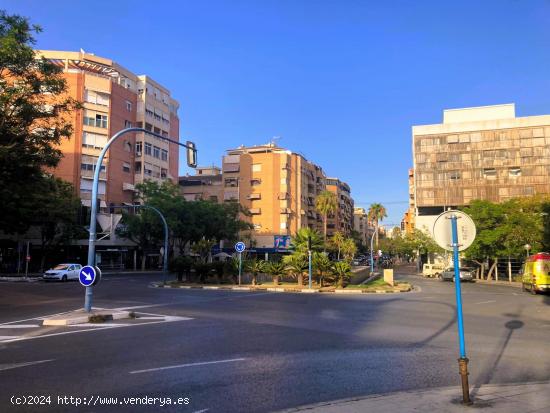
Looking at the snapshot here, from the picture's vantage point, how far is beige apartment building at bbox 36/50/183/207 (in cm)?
6119

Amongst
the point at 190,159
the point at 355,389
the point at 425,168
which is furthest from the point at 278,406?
the point at 425,168

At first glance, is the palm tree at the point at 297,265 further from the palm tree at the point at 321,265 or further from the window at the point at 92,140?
the window at the point at 92,140

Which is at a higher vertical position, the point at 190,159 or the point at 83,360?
the point at 190,159

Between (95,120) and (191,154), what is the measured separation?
5019 cm

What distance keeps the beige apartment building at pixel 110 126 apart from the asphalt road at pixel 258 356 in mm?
48053

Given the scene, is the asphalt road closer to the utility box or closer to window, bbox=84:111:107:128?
the utility box

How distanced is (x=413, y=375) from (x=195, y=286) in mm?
24360

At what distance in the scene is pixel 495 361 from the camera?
8945 mm

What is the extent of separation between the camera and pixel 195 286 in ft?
101

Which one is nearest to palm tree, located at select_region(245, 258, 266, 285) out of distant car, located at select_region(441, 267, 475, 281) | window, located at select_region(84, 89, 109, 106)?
distant car, located at select_region(441, 267, 475, 281)

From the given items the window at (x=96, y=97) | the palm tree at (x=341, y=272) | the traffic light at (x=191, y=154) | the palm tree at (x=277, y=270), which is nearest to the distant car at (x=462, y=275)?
the palm tree at (x=341, y=272)

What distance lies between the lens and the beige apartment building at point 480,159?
7512cm

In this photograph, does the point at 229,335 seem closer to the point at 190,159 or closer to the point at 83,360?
the point at 83,360

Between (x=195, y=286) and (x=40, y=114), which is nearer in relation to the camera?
(x=40, y=114)
